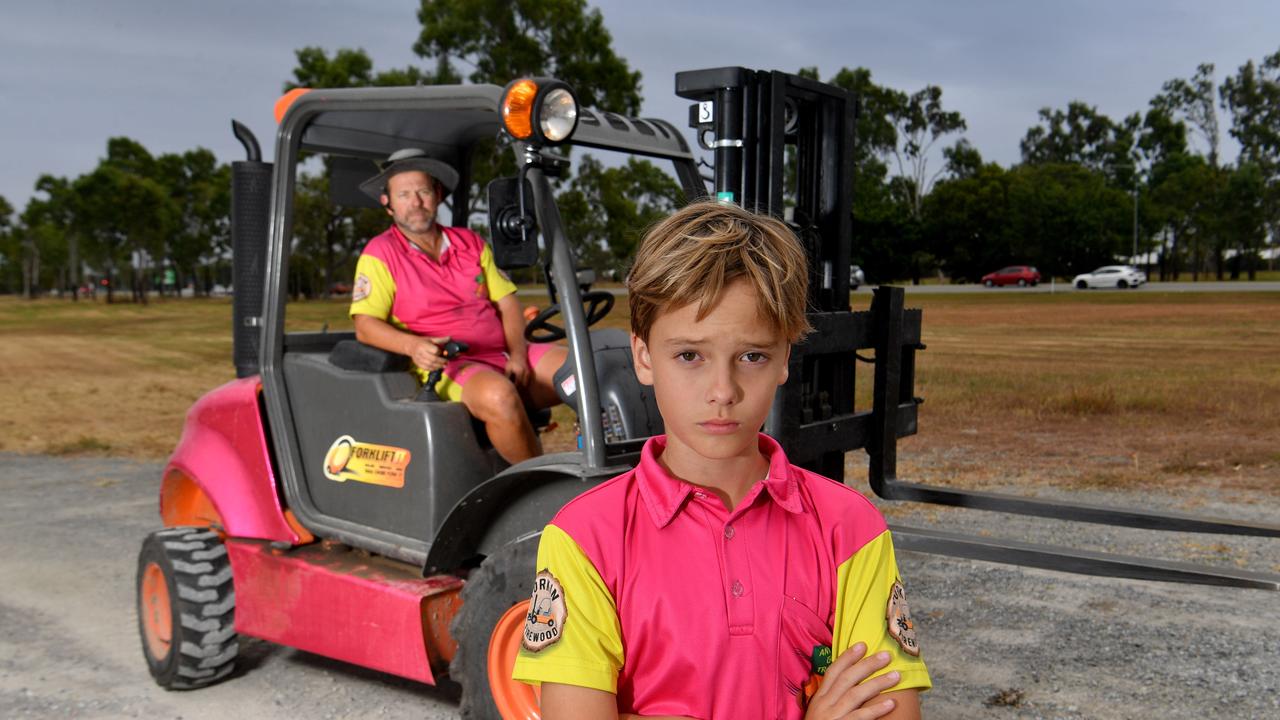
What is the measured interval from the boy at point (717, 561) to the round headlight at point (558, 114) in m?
1.82

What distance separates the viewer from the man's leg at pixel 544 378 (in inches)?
179

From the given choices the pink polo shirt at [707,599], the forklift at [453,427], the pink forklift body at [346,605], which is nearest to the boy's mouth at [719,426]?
the pink polo shirt at [707,599]

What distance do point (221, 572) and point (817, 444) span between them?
8.22 feet

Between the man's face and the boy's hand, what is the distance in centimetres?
313

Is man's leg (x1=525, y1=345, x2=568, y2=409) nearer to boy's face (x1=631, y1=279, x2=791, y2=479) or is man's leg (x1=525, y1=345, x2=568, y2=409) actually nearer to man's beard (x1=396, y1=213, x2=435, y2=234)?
man's beard (x1=396, y1=213, x2=435, y2=234)

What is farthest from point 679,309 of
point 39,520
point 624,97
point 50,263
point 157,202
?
point 50,263

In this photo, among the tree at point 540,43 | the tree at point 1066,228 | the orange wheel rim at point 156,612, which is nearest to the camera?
the orange wheel rim at point 156,612

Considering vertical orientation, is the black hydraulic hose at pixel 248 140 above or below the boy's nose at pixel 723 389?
above

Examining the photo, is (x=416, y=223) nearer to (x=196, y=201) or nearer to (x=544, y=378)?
(x=544, y=378)

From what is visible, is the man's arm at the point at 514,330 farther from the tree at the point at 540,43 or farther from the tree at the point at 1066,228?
the tree at the point at 1066,228

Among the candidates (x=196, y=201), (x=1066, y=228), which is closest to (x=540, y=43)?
(x=1066, y=228)

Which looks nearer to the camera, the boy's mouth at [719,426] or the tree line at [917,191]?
the boy's mouth at [719,426]

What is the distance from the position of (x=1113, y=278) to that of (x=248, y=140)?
50215 millimetres

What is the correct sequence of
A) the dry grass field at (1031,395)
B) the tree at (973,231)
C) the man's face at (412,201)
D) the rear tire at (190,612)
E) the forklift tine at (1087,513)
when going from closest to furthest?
the forklift tine at (1087,513) < the man's face at (412,201) < the rear tire at (190,612) < the dry grass field at (1031,395) < the tree at (973,231)
